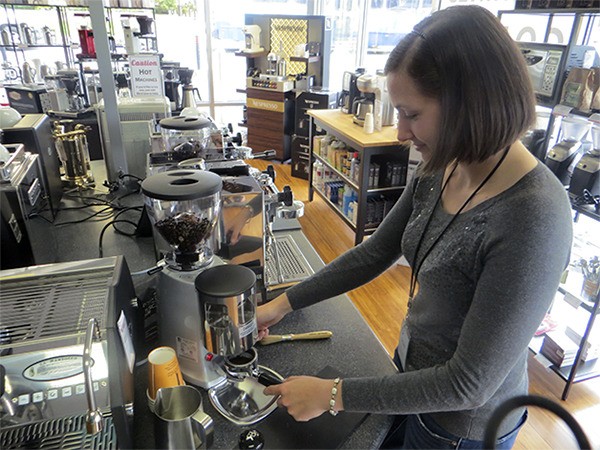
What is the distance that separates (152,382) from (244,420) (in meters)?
0.21

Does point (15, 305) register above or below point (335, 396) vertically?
above

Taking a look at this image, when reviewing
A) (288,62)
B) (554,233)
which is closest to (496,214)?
(554,233)

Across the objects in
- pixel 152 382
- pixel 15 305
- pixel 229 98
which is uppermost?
pixel 15 305

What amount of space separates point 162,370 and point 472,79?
0.78 metres

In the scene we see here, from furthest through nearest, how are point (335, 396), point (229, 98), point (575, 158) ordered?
point (229, 98) < point (575, 158) < point (335, 396)

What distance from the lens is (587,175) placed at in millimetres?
2078

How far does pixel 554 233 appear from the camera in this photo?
2.31ft

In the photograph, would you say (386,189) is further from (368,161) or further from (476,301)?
(476,301)

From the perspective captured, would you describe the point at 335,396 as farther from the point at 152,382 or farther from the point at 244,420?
the point at 152,382

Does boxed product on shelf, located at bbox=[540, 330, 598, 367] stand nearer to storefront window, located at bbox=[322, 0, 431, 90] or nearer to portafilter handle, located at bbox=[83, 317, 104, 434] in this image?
portafilter handle, located at bbox=[83, 317, 104, 434]

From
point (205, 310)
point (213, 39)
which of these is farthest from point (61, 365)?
point (213, 39)

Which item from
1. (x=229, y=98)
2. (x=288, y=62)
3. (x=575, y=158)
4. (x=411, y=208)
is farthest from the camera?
(x=229, y=98)

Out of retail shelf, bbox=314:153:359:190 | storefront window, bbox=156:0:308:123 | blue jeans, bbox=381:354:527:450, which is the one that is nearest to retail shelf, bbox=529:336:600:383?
blue jeans, bbox=381:354:527:450

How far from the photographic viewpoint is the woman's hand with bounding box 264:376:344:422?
2.75 ft
